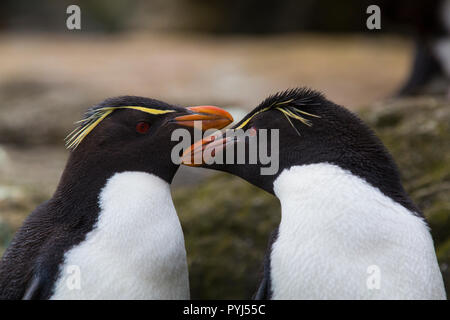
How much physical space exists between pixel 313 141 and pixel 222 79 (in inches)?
295

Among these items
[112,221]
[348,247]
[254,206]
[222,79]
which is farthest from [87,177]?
[222,79]

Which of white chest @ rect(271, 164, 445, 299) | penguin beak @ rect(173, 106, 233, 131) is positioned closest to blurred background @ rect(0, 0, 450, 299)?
white chest @ rect(271, 164, 445, 299)

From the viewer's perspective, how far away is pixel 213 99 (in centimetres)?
817

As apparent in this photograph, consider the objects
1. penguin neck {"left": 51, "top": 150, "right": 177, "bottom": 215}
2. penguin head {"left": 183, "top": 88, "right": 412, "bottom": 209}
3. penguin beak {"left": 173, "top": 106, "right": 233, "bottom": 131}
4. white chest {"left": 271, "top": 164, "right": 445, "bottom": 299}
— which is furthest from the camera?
penguin beak {"left": 173, "top": 106, "right": 233, "bottom": 131}

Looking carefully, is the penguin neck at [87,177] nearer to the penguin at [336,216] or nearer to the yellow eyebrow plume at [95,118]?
the yellow eyebrow plume at [95,118]

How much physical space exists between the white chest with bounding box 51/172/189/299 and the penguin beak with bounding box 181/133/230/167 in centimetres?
18

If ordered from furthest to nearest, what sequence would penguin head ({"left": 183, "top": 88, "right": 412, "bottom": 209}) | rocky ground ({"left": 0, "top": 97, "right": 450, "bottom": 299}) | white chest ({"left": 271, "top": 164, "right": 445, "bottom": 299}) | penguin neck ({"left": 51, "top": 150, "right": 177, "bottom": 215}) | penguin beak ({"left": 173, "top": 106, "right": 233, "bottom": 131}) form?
rocky ground ({"left": 0, "top": 97, "right": 450, "bottom": 299}) → penguin beak ({"left": 173, "top": 106, "right": 233, "bottom": 131}) → penguin neck ({"left": 51, "top": 150, "right": 177, "bottom": 215}) → penguin head ({"left": 183, "top": 88, "right": 412, "bottom": 209}) → white chest ({"left": 271, "top": 164, "right": 445, "bottom": 299})

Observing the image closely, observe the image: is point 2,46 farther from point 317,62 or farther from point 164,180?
point 164,180

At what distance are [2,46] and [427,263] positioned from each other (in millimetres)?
12129

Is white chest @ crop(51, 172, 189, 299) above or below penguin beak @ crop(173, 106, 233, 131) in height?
below

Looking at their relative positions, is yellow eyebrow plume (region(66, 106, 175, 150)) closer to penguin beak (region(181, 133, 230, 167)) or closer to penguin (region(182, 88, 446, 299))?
penguin beak (region(181, 133, 230, 167))

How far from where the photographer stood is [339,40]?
12.9 m

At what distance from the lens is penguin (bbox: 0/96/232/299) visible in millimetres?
2496
